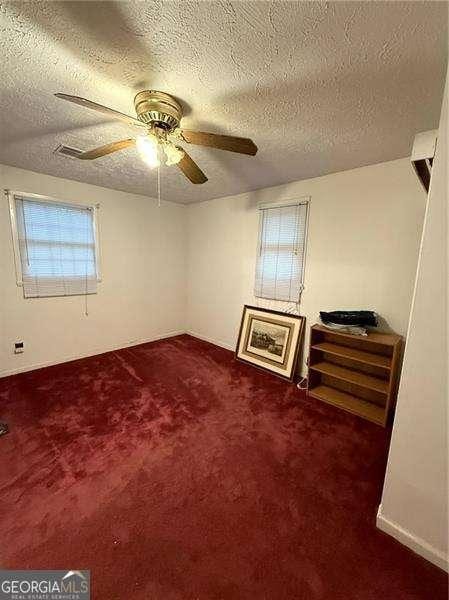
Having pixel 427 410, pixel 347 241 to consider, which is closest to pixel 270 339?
pixel 347 241

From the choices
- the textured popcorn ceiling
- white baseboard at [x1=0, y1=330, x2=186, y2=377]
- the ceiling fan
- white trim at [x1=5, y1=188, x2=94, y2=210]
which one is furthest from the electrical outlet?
the ceiling fan

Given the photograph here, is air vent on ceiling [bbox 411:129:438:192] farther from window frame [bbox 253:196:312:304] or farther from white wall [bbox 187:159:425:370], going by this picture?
window frame [bbox 253:196:312:304]

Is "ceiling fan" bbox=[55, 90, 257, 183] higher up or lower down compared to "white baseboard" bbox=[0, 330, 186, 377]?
higher up

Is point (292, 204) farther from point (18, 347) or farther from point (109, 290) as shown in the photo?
point (18, 347)

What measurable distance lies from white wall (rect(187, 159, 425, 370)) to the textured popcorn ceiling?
0.38 metres

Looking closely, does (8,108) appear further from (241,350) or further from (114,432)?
(241,350)

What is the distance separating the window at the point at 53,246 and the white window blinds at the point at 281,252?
7.39 feet

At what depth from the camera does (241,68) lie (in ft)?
4.01

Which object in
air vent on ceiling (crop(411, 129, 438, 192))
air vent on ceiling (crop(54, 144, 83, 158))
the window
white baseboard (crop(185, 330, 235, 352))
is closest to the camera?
air vent on ceiling (crop(411, 129, 438, 192))

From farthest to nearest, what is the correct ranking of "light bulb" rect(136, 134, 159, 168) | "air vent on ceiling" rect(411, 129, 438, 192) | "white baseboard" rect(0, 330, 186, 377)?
"white baseboard" rect(0, 330, 186, 377), "light bulb" rect(136, 134, 159, 168), "air vent on ceiling" rect(411, 129, 438, 192)

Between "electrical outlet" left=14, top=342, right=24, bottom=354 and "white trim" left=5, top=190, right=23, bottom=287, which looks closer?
"white trim" left=5, top=190, right=23, bottom=287

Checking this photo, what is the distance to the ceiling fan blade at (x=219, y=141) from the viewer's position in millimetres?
1396

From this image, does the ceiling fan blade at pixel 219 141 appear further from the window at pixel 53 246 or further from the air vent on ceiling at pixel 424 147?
the window at pixel 53 246

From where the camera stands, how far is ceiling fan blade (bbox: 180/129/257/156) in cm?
140
